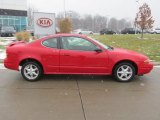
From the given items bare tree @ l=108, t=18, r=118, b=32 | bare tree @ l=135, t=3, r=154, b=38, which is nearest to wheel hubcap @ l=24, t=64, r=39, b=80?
bare tree @ l=135, t=3, r=154, b=38

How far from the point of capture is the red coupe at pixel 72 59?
7.68 m

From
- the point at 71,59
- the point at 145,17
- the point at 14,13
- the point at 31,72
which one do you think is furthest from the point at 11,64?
the point at 14,13

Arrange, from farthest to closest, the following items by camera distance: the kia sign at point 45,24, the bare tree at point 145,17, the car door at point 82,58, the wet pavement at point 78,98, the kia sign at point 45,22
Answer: the bare tree at point 145,17, the kia sign at point 45,22, the kia sign at point 45,24, the car door at point 82,58, the wet pavement at point 78,98

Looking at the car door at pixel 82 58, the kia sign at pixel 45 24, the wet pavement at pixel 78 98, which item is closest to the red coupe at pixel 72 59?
the car door at pixel 82 58

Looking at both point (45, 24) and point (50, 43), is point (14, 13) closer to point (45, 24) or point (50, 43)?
point (45, 24)

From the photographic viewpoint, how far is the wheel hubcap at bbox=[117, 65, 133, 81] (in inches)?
306

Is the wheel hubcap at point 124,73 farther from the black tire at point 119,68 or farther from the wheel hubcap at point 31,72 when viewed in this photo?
the wheel hubcap at point 31,72

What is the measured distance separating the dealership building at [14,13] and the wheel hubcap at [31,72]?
5796cm

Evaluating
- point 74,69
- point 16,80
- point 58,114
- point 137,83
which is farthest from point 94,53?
point 58,114

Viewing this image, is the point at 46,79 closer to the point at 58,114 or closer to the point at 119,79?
the point at 119,79

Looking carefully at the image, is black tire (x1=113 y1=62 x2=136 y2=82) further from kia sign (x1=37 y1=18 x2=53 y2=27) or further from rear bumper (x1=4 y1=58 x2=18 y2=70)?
kia sign (x1=37 y1=18 x2=53 y2=27)

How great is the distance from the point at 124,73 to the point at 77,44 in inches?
63.0

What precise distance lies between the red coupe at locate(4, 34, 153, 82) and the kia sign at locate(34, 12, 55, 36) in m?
10.4

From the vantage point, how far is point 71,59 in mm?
7688
